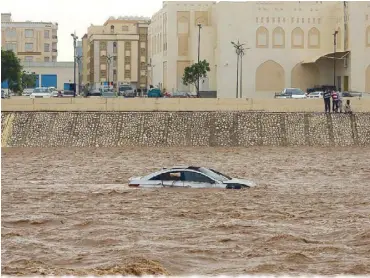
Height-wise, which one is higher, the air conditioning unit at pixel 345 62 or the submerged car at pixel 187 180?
the air conditioning unit at pixel 345 62

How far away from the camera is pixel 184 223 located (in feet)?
56.2

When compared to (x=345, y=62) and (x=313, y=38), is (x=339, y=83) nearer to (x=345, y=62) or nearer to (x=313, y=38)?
(x=345, y=62)

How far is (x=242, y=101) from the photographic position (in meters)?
42.7

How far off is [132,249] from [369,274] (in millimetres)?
3617

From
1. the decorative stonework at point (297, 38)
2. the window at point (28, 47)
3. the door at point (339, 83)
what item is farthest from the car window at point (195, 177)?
the window at point (28, 47)

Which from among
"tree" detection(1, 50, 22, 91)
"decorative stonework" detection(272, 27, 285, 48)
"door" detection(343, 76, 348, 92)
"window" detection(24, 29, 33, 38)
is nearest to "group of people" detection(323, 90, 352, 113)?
"door" detection(343, 76, 348, 92)

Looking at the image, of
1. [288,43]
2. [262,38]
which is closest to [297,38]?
[288,43]

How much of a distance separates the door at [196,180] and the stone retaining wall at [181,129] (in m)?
17.7

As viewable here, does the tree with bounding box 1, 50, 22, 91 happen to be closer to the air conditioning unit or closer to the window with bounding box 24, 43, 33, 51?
the air conditioning unit

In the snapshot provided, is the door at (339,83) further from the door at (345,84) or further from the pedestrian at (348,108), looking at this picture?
the pedestrian at (348,108)

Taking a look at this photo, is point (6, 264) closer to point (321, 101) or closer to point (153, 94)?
point (321, 101)

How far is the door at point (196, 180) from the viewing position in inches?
867

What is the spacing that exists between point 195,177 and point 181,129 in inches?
744

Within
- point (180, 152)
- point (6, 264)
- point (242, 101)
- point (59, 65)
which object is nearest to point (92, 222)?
point (6, 264)
